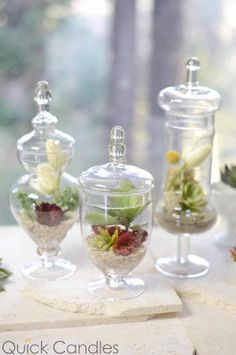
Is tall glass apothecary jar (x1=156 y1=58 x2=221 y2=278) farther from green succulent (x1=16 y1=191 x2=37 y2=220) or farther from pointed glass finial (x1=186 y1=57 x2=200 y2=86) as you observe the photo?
green succulent (x1=16 y1=191 x2=37 y2=220)

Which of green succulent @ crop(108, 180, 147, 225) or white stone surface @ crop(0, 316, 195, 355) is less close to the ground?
green succulent @ crop(108, 180, 147, 225)

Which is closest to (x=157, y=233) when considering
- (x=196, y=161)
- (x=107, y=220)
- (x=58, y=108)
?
(x=196, y=161)

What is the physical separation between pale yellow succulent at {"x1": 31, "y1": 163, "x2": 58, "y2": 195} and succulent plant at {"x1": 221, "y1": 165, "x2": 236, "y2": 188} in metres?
0.38

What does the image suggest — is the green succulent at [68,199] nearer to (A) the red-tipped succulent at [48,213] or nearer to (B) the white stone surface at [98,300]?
(A) the red-tipped succulent at [48,213]

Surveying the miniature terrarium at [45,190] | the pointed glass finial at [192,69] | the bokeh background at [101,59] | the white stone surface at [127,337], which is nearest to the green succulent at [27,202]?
the miniature terrarium at [45,190]

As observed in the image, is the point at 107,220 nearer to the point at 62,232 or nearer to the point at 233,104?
the point at 62,232

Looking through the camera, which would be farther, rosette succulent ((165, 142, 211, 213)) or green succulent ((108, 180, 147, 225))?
rosette succulent ((165, 142, 211, 213))

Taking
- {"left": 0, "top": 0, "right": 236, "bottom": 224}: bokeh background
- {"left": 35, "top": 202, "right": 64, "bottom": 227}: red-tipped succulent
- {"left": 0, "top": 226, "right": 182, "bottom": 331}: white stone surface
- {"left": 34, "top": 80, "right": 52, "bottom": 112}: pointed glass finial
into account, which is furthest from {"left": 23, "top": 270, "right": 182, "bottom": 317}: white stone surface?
{"left": 0, "top": 0, "right": 236, "bottom": 224}: bokeh background

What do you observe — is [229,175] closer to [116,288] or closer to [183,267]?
[183,267]

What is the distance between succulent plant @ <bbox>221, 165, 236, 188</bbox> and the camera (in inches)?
54.7

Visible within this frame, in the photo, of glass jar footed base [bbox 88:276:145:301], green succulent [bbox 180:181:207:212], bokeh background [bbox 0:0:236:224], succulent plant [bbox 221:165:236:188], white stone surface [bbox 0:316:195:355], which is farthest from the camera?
bokeh background [bbox 0:0:236:224]

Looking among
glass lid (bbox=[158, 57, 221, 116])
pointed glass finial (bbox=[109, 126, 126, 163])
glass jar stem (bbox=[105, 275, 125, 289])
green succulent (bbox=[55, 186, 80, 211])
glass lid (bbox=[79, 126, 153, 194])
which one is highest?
glass lid (bbox=[158, 57, 221, 116])

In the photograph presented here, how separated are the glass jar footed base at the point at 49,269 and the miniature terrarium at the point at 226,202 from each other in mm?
336

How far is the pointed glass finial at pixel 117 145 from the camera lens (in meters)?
1.14
